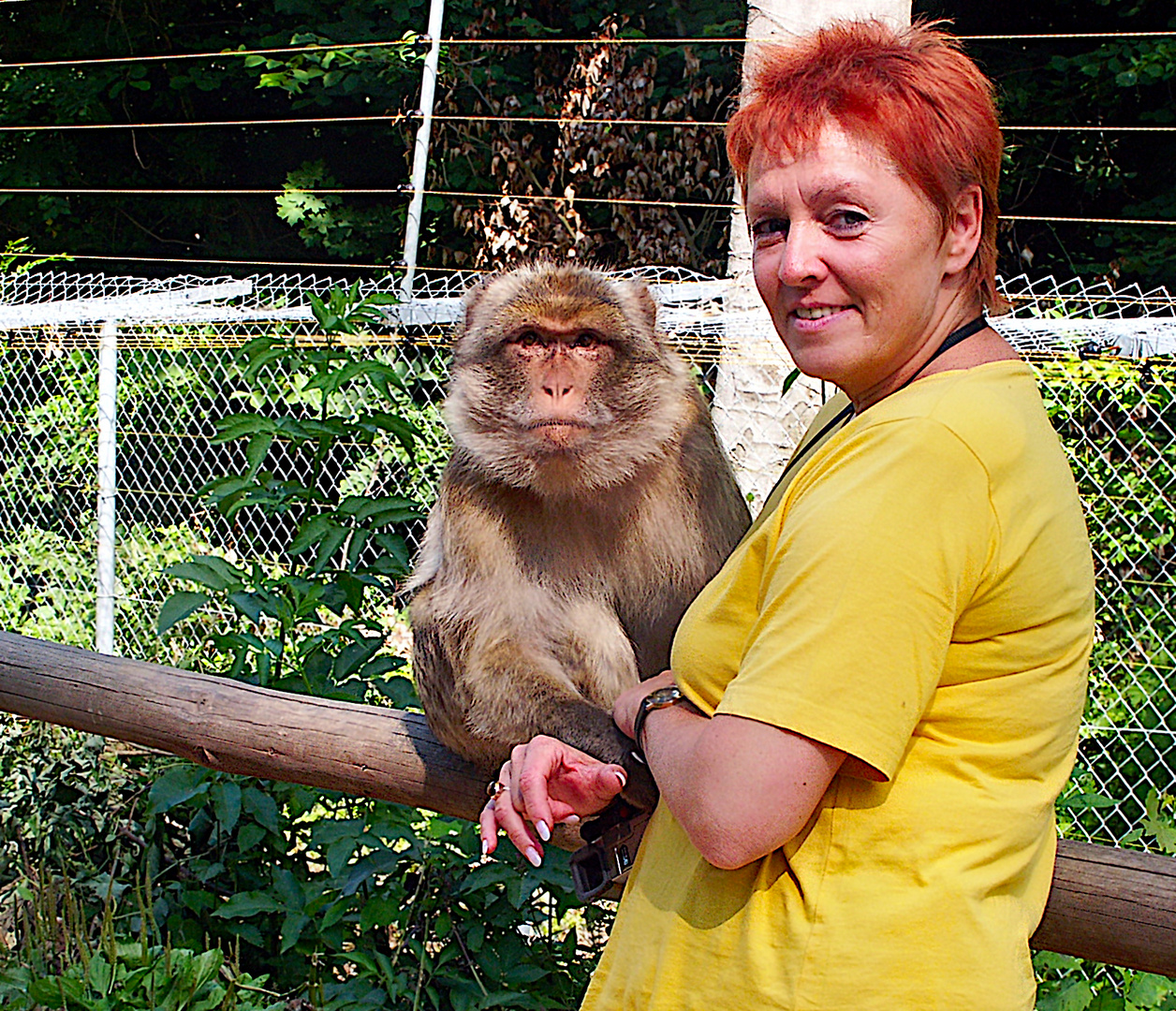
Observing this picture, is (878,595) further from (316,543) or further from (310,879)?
(310,879)

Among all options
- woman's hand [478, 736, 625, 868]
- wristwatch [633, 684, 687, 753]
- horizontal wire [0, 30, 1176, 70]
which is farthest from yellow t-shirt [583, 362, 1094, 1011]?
horizontal wire [0, 30, 1176, 70]

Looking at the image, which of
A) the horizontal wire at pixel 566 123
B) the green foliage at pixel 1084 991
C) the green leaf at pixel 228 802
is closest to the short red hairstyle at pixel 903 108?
the green foliage at pixel 1084 991

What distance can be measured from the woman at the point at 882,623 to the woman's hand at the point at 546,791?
0.30 m

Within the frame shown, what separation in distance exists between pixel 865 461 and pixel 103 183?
1225 cm

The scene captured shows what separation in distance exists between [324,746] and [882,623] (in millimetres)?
1961

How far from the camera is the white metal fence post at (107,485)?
581 centimetres

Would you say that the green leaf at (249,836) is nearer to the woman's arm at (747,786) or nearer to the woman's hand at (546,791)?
the woman's hand at (546,791)

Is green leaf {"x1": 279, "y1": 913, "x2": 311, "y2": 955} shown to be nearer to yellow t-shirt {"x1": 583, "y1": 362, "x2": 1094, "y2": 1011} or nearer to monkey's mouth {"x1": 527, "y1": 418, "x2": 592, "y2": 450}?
monkey's mouth {"x1": 527, "y1": 418, "x2": 592, "y2": 450}

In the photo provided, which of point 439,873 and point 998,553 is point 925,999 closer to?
point 998,553

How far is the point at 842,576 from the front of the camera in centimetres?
121

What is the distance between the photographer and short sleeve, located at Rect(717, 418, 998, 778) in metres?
1.20

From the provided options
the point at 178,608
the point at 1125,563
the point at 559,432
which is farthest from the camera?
the point at 1125,563

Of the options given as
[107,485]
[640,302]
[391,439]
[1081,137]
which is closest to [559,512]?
[640,302]

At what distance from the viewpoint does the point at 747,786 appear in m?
1.26
